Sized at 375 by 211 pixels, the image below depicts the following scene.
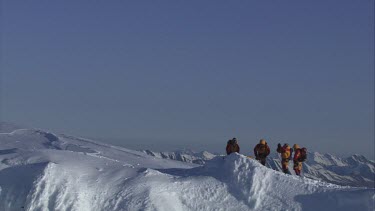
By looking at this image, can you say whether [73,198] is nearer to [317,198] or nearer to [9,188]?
[9,188]

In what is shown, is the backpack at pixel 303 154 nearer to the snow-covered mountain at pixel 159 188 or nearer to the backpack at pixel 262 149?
the backpack at pixel 262 149

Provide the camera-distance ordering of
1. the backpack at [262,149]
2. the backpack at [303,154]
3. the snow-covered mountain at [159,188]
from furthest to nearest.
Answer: the backpack at [303,154] < the backpack at [262,149] < the snow-covered mountain at [159,188]

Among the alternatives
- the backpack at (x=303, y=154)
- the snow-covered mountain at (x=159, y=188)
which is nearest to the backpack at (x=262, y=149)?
the backpack at (x=303, y=154)

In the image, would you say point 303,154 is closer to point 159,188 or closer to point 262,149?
point 262,149

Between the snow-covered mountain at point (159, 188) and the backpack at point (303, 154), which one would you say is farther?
the backpack at point (303, 154)

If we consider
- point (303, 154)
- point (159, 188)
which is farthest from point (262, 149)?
point (159, 188)

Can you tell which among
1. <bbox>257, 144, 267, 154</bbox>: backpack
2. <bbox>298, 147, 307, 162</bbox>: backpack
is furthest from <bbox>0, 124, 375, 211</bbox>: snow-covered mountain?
<bbox>298, 147, 307, 162</bbox>: backpack

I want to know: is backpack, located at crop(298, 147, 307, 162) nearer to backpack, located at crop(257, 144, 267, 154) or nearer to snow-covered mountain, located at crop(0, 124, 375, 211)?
backpack, located at crop(257, 144, 267, 154)

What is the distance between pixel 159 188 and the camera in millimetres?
18281

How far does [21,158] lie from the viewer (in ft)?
A: 66.1

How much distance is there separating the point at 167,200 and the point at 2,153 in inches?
294

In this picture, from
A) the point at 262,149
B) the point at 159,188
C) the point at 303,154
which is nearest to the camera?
the point at 159,188

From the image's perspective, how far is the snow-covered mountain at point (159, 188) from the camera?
57.5ft

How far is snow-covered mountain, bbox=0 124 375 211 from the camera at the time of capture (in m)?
17.5
